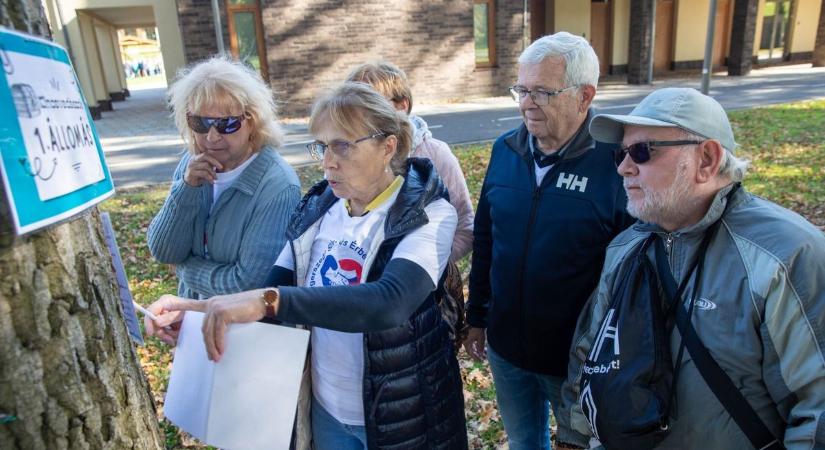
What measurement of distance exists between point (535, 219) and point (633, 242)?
45 centimetres

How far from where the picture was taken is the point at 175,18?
55.3 ft

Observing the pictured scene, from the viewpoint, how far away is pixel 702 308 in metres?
1.51

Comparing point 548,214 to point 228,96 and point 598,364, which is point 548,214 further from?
point 228,96

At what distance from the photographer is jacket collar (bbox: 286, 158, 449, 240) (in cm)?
173

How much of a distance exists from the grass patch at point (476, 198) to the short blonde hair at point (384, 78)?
2051 mm

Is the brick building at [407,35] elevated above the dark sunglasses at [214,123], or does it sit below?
above

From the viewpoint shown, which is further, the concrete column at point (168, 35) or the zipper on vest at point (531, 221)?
the concrete column at point (168, 35)

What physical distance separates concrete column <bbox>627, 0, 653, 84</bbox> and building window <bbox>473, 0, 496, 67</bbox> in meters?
5.57

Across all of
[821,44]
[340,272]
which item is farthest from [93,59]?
[821,44]

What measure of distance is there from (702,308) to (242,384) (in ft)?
4.19

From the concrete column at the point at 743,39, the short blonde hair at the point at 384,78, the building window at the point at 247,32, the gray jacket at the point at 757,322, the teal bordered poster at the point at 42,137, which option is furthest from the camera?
the concrete column at the point at 743,39

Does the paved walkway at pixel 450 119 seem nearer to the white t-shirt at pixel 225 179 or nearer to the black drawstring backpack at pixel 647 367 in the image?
the white t-shirt at pixel 225 179

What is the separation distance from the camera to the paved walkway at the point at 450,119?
10.1 meters

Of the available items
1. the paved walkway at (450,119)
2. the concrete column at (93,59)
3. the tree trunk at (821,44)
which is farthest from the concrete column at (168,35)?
the tree trunk at (821,44)
